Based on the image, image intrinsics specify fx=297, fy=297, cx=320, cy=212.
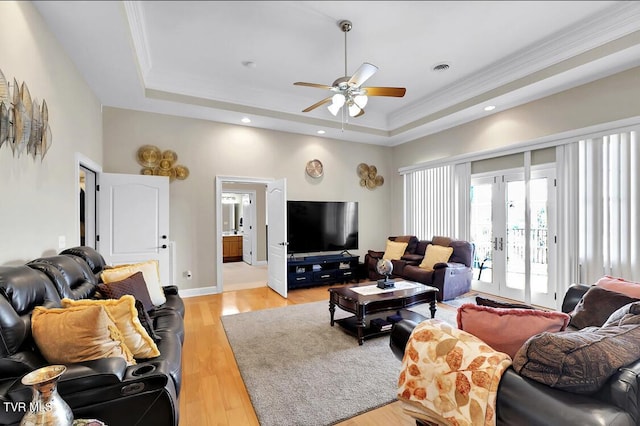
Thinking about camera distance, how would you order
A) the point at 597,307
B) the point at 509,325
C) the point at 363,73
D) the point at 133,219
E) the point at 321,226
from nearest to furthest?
1. the point at 509,325
2. the point at 597,307
3. the point at 363,73
4. the point at 133,219
5. the point at 321,226

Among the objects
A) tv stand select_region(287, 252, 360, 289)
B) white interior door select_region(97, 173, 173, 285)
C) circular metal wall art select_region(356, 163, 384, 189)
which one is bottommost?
tv stand select_region(287, 252, 360, 289)

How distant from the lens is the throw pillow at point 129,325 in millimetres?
1654

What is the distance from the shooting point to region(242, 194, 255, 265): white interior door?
844cm

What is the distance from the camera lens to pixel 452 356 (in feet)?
4.26

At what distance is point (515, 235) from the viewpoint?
181 inches

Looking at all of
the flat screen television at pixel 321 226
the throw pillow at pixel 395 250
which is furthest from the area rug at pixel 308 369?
the flat screen television at pixel 321 226

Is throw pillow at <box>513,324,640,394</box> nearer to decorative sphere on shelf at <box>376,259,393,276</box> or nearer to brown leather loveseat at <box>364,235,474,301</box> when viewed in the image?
decorative sphere on shelf at <box>376,259,393,276</box>

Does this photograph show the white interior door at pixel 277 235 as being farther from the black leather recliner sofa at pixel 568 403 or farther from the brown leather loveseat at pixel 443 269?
the black leather recliner sofa at pixel 568 403

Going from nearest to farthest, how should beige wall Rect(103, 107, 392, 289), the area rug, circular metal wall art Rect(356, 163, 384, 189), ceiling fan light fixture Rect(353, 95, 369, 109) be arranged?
the area rug
ceiling fan light fixture Rect(353, 95, 369, 109)
beige wall Rect(103, 107, 392, 289)
circular metal wall art Rect(356, 163, 384, 189)

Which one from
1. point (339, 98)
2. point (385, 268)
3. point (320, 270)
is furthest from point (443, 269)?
point (339, 98)

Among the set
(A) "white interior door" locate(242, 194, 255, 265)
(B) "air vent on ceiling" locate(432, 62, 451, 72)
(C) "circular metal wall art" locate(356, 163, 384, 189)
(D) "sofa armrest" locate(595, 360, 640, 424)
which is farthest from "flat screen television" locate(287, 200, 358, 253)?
(D) "sofa armrest" locate(595, 360, 640, 424)

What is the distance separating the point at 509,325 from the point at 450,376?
0.38 metres

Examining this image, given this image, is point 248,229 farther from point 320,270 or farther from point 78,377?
point 78,377

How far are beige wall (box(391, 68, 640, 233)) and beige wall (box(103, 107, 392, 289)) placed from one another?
1999 mm
